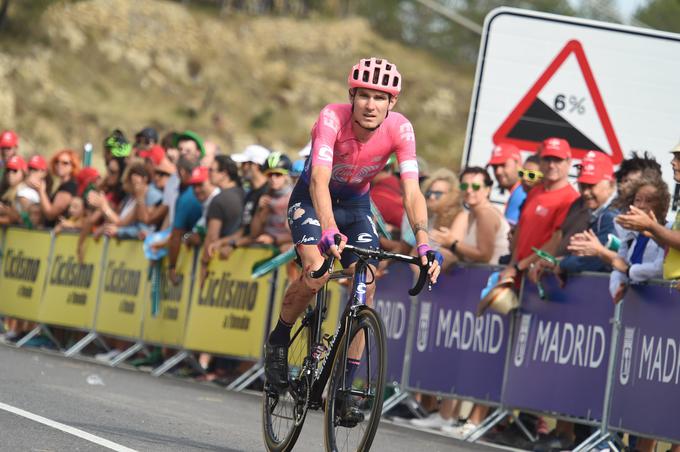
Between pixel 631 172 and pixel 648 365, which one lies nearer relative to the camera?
pixel 648 365

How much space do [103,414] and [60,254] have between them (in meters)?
9.53

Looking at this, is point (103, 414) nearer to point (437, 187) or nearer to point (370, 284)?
point (370, 284)

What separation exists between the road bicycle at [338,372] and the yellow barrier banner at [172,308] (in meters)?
7.51

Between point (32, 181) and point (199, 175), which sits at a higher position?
point (199, 175)

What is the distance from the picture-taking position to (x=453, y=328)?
13.8 meters

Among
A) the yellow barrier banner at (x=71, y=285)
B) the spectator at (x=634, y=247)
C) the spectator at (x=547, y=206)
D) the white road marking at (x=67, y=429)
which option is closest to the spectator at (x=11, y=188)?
the yellow barrier banner at (x=71, y=285)

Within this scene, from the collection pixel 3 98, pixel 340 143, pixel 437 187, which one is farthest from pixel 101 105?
pixel 340 143

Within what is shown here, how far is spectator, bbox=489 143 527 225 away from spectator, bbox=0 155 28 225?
8.85 metres

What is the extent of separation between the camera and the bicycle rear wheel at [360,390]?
8273 millimetres

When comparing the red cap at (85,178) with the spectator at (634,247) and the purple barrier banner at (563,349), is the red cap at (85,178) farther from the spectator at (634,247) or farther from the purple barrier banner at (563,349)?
the spectator at (634,247)

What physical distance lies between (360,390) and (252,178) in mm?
8734

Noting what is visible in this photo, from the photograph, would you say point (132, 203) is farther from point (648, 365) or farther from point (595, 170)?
point (648, 365)

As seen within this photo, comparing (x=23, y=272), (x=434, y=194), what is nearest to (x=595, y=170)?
(x=434, y=194)

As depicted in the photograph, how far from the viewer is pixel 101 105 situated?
80.2m
